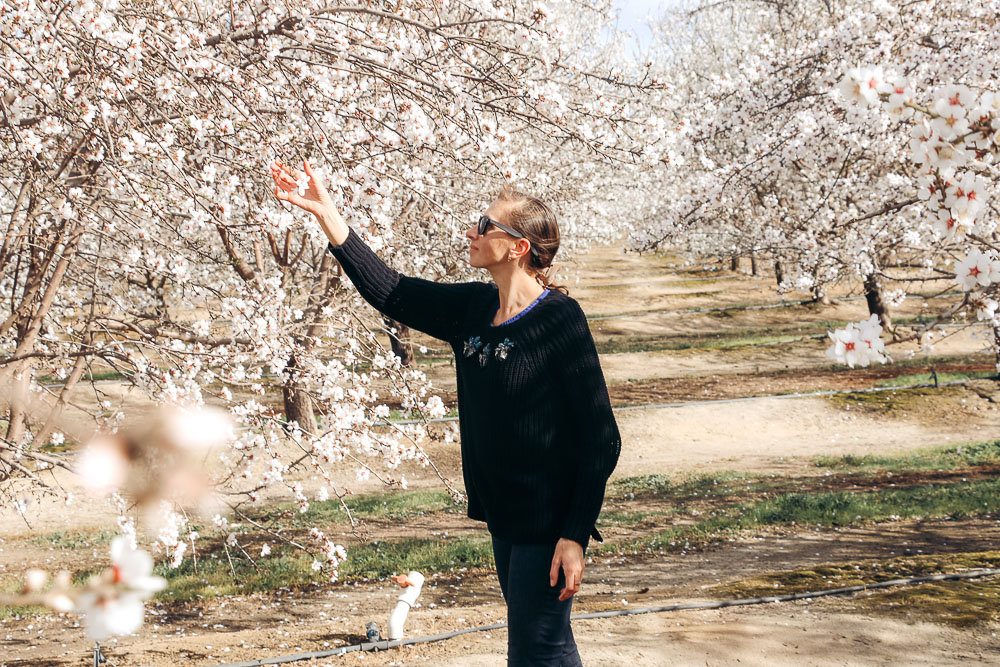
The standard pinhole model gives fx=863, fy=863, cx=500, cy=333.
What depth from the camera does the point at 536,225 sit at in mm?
2801

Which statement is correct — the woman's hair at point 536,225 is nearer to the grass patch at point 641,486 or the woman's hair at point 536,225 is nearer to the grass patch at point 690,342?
the grass patch at point 641,486

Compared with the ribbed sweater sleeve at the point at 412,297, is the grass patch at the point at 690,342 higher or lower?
higher

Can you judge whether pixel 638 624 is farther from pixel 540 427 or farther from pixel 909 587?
pixel 540 427

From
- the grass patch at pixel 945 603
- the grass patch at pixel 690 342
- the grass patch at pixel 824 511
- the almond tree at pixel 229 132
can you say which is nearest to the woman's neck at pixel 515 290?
the almond tree at pixel 229 132

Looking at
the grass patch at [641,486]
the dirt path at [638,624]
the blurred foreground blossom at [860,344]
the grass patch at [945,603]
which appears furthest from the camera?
the grass patch at [641,486]

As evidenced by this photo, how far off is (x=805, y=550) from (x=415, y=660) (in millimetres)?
4186

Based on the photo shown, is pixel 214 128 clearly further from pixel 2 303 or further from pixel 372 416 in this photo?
pixel 2 303

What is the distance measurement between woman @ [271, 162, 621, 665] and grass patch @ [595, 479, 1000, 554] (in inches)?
215

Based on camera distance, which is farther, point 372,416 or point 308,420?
point 308,420

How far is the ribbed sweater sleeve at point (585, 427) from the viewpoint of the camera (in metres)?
2.57

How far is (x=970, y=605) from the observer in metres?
5.01

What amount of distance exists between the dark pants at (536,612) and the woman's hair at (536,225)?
90 centimetres

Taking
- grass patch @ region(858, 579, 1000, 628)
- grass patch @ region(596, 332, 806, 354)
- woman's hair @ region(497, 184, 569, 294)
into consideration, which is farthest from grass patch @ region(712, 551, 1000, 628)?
grass patch @ region(596, 332, 806, 354)

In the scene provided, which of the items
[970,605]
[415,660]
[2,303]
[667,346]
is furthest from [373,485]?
[667,346]
